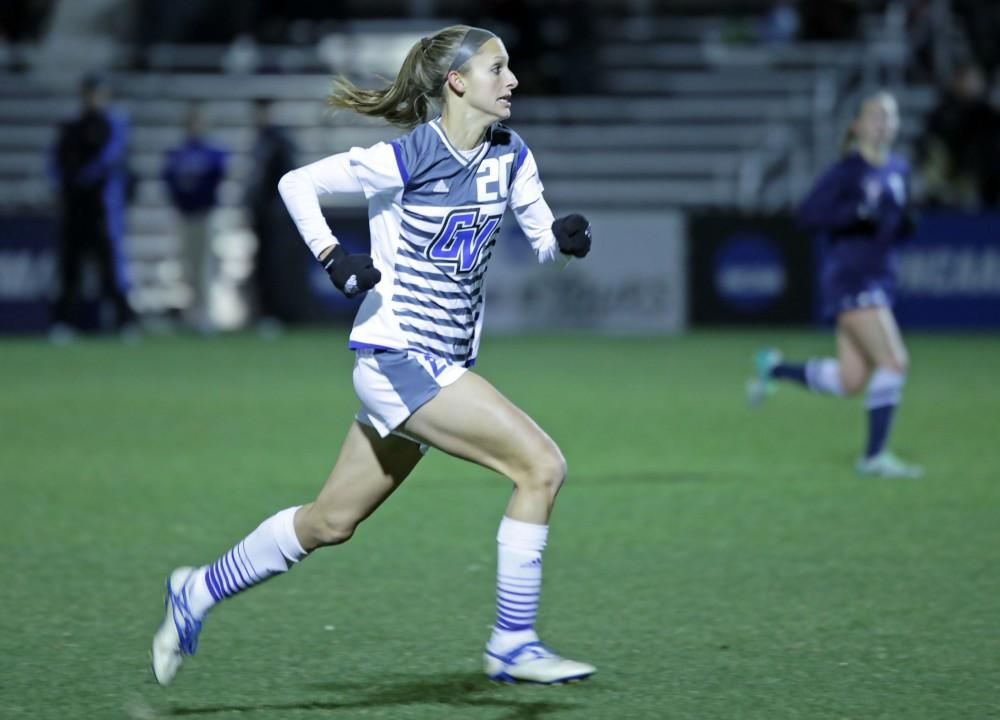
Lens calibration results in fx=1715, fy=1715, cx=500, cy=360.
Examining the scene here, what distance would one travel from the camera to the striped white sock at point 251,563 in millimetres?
5148

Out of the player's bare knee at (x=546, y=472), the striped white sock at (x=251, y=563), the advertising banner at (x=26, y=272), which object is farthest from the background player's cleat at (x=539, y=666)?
the advertising banner at (x=26, y=272)

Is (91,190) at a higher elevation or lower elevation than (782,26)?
lower

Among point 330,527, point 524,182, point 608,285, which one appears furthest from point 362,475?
point 608,285

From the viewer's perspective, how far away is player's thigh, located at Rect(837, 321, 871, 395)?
1001 centimetres

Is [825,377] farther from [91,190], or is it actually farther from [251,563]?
[91,190]

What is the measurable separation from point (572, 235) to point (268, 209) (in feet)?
50.5

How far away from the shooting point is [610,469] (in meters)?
10.0

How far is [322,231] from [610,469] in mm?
5212

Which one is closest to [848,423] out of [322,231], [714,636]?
[714,636]

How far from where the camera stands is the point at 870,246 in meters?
9.81

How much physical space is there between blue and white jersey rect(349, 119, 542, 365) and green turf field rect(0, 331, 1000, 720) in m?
1.08

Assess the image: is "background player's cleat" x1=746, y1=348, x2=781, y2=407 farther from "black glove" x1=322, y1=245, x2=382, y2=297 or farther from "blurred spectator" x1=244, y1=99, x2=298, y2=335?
"blurred spectator" x1=244, y1=99, x2=298, y2=335

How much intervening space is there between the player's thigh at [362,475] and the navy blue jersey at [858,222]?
511 cm

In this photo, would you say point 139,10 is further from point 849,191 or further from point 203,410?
point 849,191
